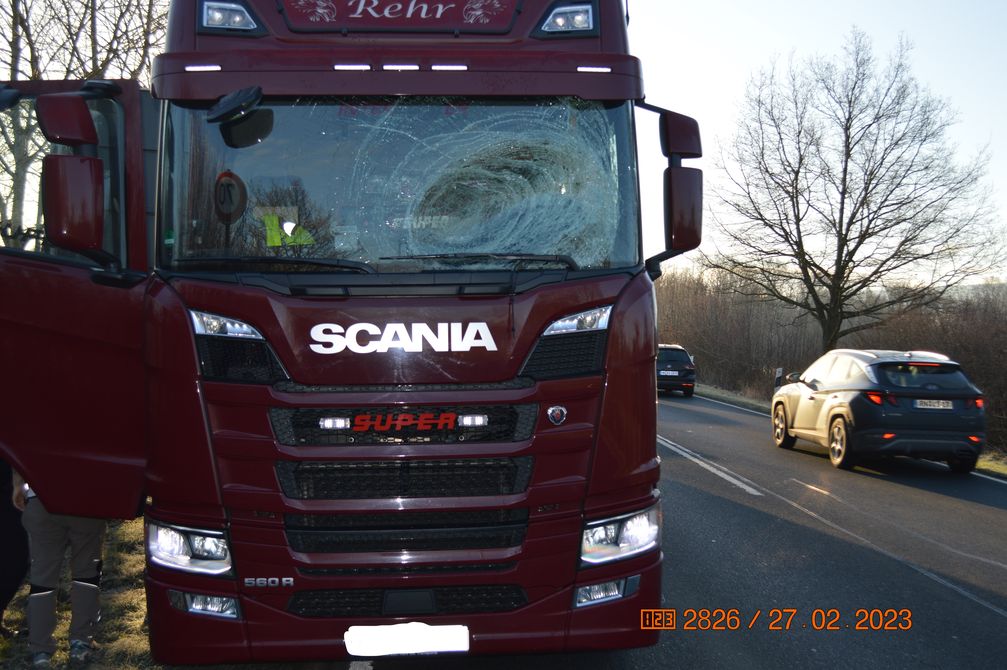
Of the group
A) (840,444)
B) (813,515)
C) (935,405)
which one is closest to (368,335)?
(813,515)

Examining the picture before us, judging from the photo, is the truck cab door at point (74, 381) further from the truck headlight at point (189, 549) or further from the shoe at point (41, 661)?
the shoe at point (41, 661)

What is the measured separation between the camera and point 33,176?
4852 mm

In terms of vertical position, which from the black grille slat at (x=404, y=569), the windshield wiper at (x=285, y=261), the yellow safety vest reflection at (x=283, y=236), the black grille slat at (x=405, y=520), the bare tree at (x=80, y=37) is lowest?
the black grille slat at (x=404, y=569)

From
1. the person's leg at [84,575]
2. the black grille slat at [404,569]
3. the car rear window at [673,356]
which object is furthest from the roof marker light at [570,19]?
the car rear window at [673,356]

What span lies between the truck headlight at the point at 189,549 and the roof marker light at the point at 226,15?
7.55ft

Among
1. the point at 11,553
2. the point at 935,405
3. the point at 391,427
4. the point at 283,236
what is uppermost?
the point at 283,236

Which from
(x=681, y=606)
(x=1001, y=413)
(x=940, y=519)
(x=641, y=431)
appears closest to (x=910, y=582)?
(x=681, y=606)

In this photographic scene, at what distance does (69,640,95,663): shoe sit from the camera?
4535 mm

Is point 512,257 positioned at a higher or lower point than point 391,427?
higher

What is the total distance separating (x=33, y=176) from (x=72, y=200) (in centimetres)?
140

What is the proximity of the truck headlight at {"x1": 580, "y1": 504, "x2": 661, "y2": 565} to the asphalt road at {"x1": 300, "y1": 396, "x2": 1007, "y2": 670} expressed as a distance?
121cm

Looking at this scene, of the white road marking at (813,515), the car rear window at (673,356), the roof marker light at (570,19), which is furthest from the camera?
the car rear window at (673,356)

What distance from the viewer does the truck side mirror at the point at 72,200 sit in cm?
371

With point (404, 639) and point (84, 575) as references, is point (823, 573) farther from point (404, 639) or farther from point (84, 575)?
point (84, 575)
